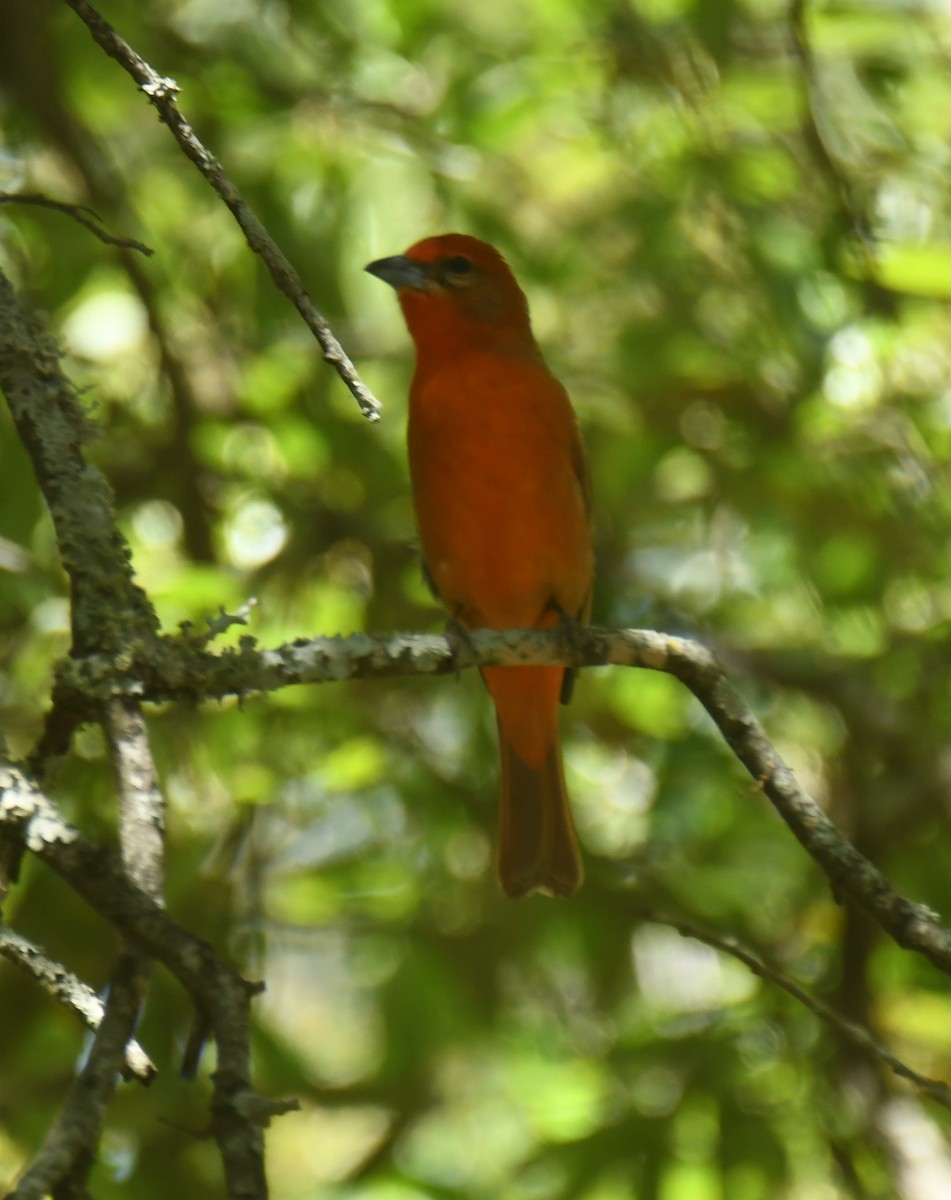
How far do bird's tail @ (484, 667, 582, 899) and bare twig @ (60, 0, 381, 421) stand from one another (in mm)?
2658

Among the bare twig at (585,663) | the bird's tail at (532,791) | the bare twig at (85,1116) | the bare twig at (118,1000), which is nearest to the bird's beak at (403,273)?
the bird's tail at (532,791)

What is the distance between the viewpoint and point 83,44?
4.66 meters

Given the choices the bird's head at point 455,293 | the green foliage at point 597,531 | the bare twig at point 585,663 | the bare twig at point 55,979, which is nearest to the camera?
the bare twig at point 55,979

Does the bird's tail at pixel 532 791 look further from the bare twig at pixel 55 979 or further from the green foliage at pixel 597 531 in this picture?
the bare twig at pixel 55 979

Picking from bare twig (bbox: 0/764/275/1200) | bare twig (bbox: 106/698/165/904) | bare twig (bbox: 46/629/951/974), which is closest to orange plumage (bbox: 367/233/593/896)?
bare twig (bbox: 46/629/951/974)

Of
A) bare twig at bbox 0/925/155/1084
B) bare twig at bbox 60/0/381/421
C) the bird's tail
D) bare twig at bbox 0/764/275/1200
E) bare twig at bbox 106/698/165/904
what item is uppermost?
Answer: bare twig at bbox 60/0/381/421

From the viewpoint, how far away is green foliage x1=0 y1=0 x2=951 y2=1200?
4.16m

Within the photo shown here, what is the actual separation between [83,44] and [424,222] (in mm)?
1764

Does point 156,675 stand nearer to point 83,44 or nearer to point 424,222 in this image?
point 83,44

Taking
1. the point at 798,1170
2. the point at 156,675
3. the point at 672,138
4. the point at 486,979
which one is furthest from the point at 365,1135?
the point at 156,675

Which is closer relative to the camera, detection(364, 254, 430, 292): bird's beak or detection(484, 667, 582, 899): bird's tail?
detection(484, 667, 582, 899): bird's tail

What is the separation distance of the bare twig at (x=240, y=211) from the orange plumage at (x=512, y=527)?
2333 mm

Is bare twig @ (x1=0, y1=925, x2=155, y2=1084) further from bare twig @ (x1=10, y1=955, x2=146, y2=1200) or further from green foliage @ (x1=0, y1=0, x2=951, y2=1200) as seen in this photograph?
green foliage @ (x1=0, y1=0, x2=951, y2=1200)

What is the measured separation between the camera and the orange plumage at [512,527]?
439 centimetres
